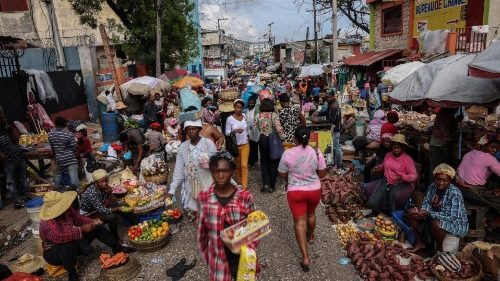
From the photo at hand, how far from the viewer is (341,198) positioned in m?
6.61

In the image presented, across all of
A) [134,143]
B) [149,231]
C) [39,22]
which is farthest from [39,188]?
[39,22]

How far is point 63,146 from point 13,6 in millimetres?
22451

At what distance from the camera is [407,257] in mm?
4867

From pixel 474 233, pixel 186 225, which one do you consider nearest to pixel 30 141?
pixel 186 225

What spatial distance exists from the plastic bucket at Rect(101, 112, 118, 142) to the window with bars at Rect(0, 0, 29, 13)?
685 inches

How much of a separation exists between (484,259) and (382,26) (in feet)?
56.5

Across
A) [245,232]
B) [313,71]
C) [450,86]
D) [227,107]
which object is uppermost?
[313,71]

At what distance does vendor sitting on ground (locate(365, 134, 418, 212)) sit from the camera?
5719 mm

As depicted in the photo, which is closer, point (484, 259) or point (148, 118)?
point (484, 259)

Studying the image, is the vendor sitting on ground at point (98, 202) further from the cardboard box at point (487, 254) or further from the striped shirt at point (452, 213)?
the cardboard box at point (487, 254)

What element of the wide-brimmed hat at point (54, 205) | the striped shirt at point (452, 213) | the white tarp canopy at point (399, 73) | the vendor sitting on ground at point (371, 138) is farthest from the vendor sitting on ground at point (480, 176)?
the wide-brimmed hat at point (54, 205)

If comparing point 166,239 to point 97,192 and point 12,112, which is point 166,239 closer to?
point 97,192

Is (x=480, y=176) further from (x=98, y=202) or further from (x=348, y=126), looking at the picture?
(x=98, y=202)

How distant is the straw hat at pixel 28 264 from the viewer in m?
4.82
